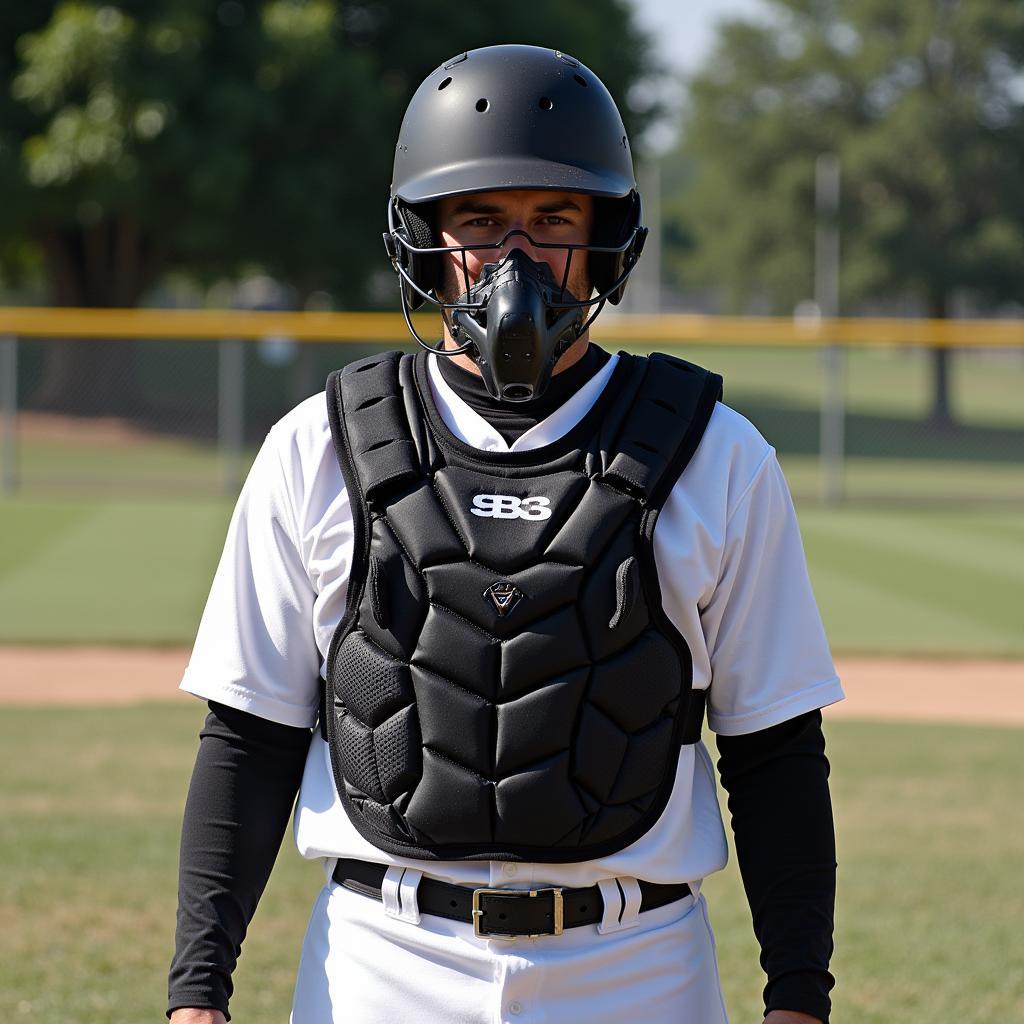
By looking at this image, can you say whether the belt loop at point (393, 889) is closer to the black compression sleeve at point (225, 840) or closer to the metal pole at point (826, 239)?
the black compression sleeve at point (225, 840)

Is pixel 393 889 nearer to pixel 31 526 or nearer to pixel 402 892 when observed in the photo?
pixel 402 892

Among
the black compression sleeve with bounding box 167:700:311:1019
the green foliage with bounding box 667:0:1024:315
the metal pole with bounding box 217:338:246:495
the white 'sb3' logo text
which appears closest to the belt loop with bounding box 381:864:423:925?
the black compression sleeve with bounding box 167:700:311:1019

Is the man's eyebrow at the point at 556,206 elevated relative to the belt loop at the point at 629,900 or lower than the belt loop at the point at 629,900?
elevated

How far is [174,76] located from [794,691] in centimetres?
2339

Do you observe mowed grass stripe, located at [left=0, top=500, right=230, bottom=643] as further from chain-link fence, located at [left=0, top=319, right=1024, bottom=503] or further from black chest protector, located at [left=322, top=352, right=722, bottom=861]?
black chest protector, located at [left=322, top=352, right=722, bottom=861]

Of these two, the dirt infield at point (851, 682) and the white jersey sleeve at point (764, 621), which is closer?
the white jersey sleeve at point (764, 621)

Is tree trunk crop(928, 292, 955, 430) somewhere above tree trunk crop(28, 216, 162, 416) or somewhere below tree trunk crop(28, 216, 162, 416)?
below

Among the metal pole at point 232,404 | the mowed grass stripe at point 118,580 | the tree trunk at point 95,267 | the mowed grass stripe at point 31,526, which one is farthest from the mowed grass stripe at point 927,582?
the tree trunk at point 95,267

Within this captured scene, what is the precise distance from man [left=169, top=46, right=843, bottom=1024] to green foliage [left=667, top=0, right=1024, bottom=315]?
122 feet

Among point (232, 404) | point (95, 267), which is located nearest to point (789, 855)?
point (232, 404)

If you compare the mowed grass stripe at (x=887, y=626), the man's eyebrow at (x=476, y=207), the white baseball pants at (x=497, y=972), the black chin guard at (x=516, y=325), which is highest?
the man's eyebrow at (x=476, y=207)

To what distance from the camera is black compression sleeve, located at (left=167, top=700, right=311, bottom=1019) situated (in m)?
2.15

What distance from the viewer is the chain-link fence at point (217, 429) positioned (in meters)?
19.5

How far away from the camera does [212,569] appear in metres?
13.4
